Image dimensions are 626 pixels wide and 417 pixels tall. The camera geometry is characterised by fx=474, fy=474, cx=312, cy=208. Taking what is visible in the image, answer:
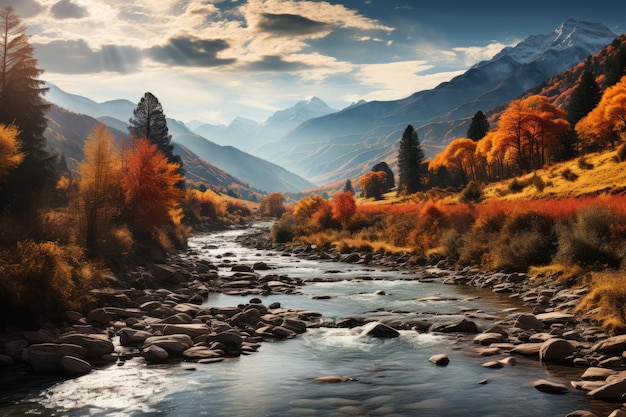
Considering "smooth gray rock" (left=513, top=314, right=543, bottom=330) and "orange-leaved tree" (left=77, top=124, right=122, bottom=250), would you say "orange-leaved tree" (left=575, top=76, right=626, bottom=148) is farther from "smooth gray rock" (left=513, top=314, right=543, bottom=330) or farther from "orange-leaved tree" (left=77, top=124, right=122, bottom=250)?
"orange-leaved tree" (left=77, top=124, right=122, bottom=250)

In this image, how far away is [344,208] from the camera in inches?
2384

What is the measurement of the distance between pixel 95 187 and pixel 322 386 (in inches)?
1023

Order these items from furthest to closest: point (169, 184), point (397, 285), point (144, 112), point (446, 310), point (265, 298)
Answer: point (144, 112) → point (169, 184) → point (397, 285) → point (265, 298) → point (446, 310)

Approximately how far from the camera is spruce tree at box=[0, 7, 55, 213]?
3656cm

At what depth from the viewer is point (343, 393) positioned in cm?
1163

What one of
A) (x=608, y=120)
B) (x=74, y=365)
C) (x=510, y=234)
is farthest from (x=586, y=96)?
(x=74, y=365)

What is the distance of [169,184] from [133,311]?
2903 cm

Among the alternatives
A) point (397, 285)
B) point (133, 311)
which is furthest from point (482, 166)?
point (133, 311)

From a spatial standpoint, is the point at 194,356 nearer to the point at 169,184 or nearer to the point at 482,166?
the point at 169,184

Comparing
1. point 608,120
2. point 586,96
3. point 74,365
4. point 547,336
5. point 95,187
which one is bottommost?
point 547,336

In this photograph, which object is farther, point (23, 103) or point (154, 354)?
point (23, 103)

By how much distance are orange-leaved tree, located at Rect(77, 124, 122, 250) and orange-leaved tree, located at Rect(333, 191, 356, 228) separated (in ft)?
98.9

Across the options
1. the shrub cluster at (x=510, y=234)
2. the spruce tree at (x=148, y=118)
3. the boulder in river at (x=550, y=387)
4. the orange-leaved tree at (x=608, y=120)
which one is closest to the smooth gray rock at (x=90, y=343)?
the boulder in river at (x=550, y=387)

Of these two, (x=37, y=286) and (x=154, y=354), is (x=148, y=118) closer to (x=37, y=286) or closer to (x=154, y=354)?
(x=37, y=286)
